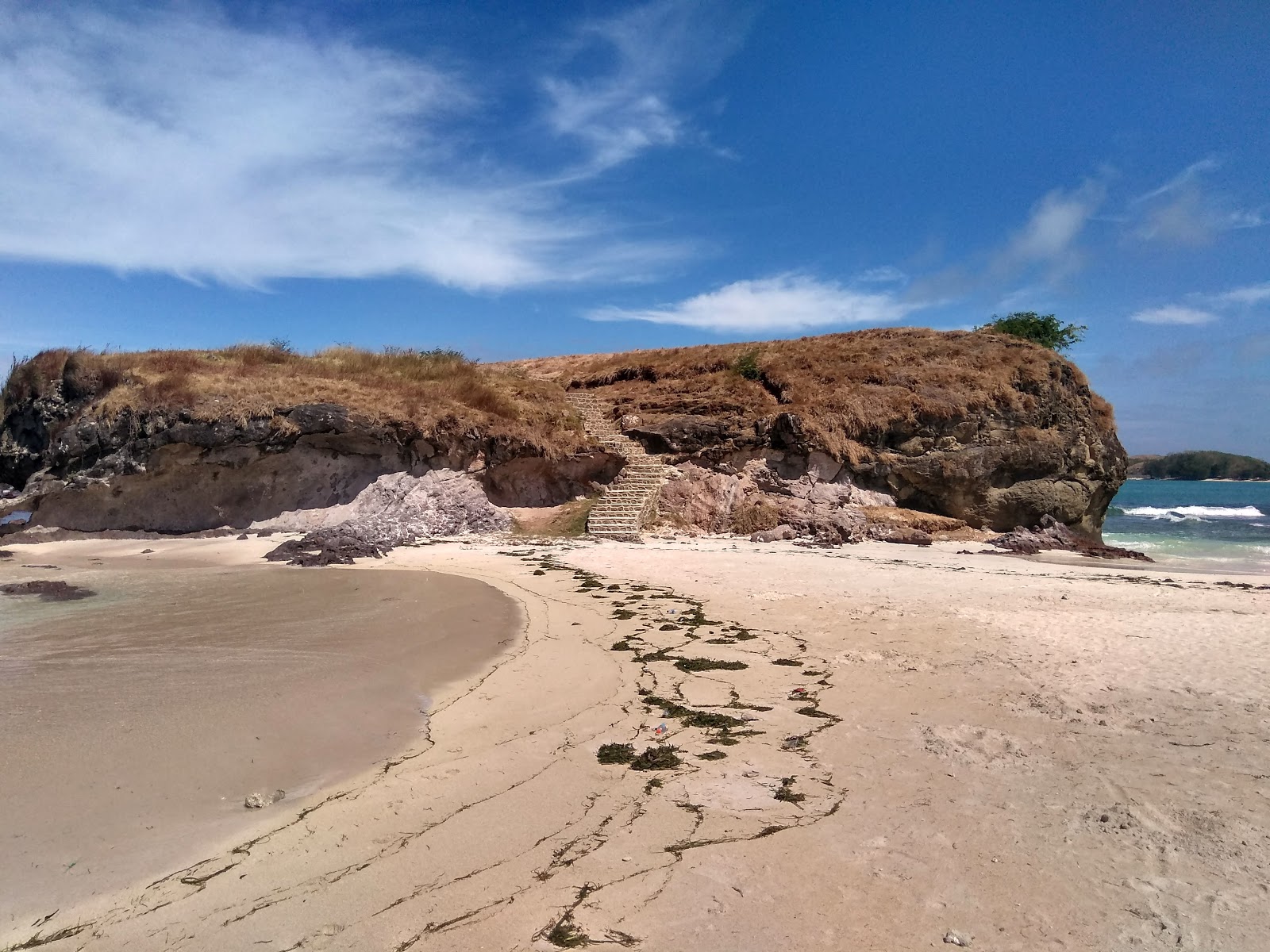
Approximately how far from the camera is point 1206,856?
2.97 metres

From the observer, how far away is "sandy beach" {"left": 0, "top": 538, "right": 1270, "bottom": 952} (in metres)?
2.60

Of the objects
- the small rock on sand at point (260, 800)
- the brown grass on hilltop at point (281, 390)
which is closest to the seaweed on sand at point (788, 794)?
the small rock on sand at point (260, 800)

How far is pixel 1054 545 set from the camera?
15.2 m

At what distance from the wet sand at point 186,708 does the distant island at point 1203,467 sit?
391ft

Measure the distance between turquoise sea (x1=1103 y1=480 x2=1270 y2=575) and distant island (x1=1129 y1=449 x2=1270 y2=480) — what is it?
2070 centimetres

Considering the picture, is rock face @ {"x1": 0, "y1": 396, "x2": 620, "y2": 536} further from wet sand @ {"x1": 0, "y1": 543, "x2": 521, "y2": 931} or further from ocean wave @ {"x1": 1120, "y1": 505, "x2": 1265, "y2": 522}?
ocean wave @ {"x1": 1120, "y1": 505, "x2": 1265, "y2": 522}

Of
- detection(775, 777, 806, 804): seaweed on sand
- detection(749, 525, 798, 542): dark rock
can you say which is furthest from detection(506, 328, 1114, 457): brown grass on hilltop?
detection(775, 777, 806, 804): seaweed on sand

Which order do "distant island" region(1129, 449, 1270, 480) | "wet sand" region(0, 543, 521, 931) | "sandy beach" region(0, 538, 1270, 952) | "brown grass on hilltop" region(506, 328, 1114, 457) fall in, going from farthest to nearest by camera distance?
"distant island" region(1129, 449, 1270, 480) → "brown grass on hilltop" region(506, 328, 1114, 457) → "wet sand" region(0, 543, 521, 931) → "sandy beach" region(0, 538, 1270, 952)

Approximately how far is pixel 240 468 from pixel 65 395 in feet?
16.8

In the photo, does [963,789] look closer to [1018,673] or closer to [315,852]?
[1018,673]

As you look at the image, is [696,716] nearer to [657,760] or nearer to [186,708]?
[657,760]

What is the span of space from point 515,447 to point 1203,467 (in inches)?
4467

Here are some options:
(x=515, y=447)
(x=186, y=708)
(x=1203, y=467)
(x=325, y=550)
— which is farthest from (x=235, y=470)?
(x=1203, y=467)

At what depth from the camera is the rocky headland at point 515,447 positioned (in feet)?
54.3
